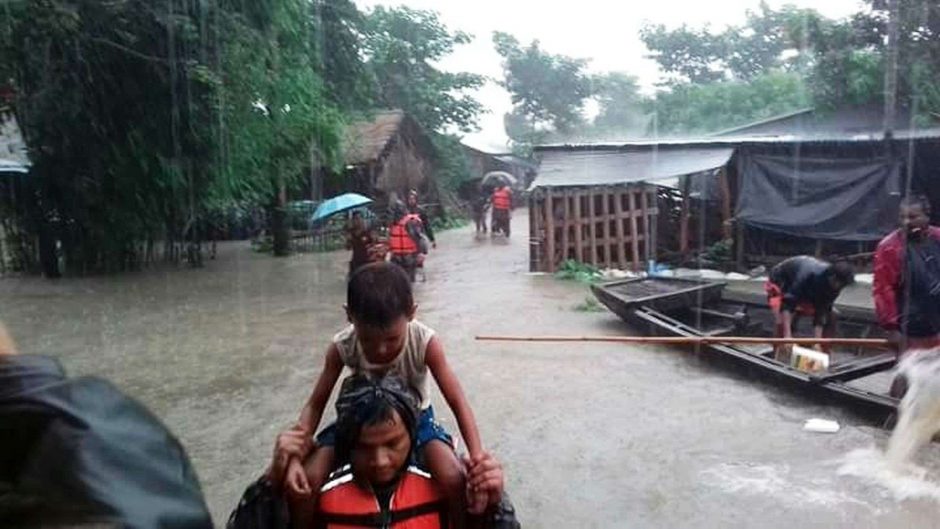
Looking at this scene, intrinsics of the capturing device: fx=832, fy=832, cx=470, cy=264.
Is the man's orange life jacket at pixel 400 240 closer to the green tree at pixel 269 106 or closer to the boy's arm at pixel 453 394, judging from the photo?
the green tree at pixel 269 106

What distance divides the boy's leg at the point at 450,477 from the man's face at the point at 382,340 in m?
0.40

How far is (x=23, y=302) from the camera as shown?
1241cm

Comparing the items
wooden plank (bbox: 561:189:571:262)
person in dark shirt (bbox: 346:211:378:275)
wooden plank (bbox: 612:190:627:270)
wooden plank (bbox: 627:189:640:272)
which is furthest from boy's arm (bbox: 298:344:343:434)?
wooden plank (bbox: 627:189:640:272)

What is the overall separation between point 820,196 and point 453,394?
12746 mm

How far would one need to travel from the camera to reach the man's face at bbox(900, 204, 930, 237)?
217 inches

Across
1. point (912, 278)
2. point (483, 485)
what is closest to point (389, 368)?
point (483, 485)

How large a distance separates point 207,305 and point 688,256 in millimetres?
8524

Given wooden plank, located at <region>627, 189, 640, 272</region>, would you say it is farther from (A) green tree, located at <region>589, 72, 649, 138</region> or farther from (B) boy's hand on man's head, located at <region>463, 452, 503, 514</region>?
(A) green tree, located at <region>589, 72, 649, 138</region>

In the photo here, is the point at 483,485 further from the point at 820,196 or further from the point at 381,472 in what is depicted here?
the point at 820,196

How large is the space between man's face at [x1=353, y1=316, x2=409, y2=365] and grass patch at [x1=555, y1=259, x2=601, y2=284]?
11666mm

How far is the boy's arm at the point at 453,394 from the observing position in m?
→ 2.30

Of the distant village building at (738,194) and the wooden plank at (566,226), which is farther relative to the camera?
the wooden plank at (566,226)

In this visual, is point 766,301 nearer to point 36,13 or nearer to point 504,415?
point 504,415

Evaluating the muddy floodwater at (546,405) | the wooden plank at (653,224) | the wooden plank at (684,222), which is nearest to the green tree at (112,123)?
the muddy floodwater at (546,405)
